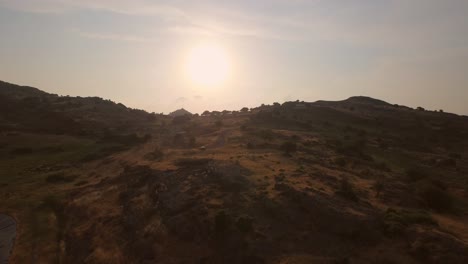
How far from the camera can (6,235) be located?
121 feet

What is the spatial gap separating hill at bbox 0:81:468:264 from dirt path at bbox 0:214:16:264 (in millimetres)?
796

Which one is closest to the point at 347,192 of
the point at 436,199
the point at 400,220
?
the point at 400,220

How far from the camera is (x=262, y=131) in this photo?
73875 mm

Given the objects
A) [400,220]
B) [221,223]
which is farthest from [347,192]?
[221,223]

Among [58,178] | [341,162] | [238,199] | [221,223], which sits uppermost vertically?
[341,162]

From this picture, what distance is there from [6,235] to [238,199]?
22178 mm

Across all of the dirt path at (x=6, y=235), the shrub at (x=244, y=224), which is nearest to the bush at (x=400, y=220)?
the shrub at (x=244, y=224)

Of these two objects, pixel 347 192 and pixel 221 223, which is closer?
pixel 221 223

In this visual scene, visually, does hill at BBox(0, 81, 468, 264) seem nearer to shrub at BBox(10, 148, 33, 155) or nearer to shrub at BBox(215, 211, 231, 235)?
shrub at BBox(215, 211, 231, 235)

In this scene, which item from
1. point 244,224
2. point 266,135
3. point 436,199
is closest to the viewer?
point 244,224

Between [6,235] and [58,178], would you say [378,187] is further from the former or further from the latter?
[58,178]

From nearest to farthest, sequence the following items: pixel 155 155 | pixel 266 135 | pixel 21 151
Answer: pixel 155 155 → pixel 266 135 → pixel 21 151

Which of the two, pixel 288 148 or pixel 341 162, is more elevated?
pixel 288 148

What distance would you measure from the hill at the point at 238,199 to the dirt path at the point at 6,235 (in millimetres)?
796
